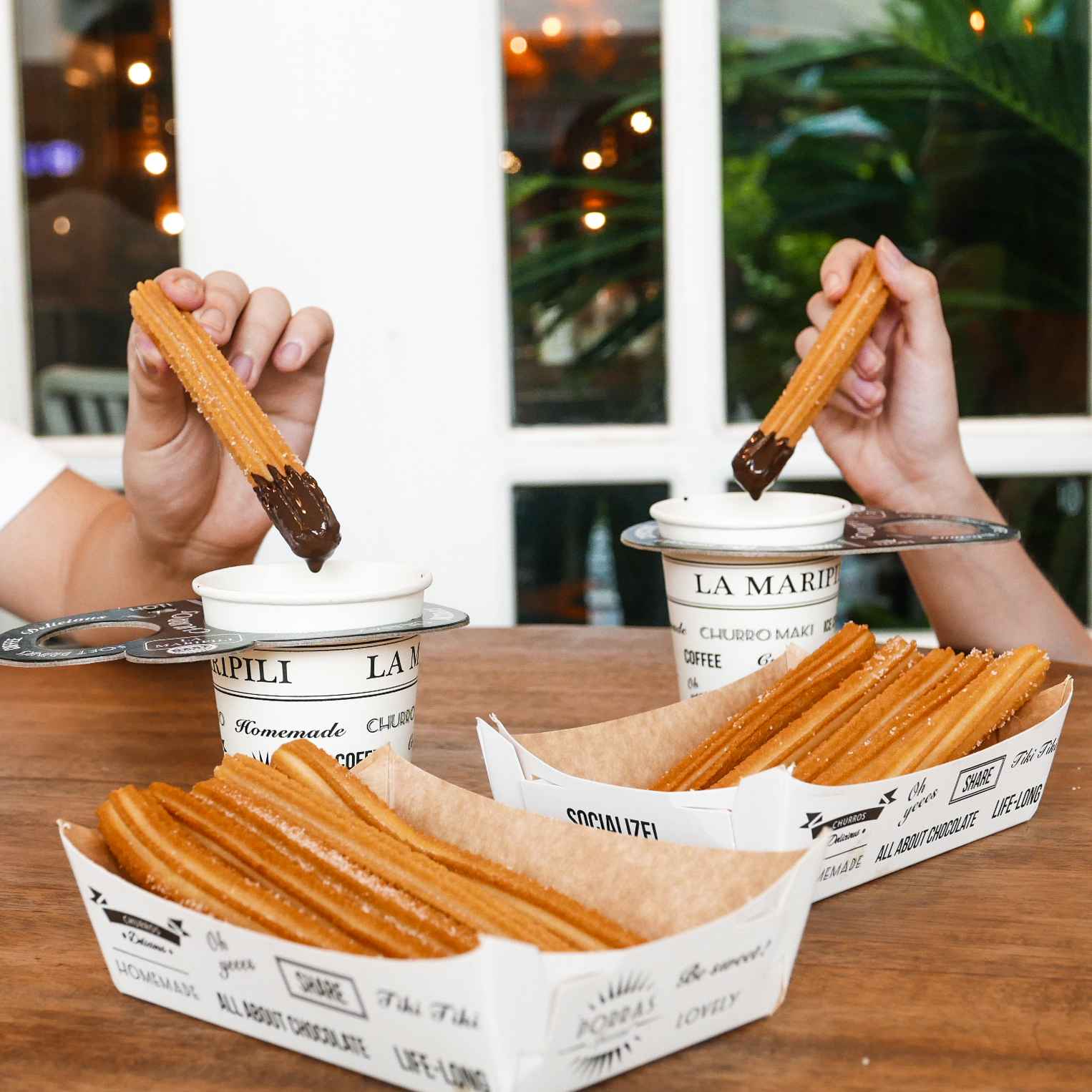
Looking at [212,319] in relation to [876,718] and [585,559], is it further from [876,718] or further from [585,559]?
[585,559]

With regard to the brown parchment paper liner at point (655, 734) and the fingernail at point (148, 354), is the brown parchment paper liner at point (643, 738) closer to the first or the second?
the brown parchment paper liner at point (655, 734)

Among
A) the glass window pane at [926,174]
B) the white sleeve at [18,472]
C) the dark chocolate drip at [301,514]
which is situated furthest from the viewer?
the glass window pane at [926,174]

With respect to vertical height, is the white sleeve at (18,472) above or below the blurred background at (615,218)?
below

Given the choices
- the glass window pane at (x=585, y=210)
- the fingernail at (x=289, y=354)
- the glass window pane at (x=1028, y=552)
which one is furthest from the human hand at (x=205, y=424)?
the glass window pane at (x=1028, y=552)

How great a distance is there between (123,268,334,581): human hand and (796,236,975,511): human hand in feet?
1.24

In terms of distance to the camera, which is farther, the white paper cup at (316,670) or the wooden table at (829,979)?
the white paper cup at (316,670)

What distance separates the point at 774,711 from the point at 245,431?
30 centimetres

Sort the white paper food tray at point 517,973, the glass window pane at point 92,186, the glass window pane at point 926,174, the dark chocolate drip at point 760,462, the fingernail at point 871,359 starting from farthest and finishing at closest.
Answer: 1. the glass window pane at point 92,186
2. the glass window pane at point 926,174
3. the fingernail at point 871,359
4. the dark chocolate drip at point 760,462
5. the white paper food tray at point 517,973

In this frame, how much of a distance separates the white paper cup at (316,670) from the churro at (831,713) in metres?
0.15

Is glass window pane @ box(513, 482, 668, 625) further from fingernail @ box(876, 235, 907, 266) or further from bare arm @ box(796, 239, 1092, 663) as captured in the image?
fingernail @ box(876, 235, 907, 266)

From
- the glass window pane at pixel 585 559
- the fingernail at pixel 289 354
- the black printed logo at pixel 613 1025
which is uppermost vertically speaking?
the fingernail at pixel 289 354

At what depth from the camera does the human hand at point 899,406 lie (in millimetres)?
979

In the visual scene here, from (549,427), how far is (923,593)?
2.46 feet

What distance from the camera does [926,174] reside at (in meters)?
1.64
